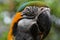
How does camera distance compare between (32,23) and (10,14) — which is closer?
(32,23)

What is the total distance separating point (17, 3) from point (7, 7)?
0.43 metres

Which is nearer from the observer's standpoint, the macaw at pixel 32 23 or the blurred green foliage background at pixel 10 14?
the macaw at pixel 32 23

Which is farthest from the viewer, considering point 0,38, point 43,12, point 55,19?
point 0,38

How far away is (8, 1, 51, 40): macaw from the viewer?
277 cm

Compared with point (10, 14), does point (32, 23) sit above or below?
below

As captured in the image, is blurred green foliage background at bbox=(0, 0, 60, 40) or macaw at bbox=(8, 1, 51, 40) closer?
macaw at bbox=(8, 1, 51, 40)

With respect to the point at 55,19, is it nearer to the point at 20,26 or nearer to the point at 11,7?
the point at 11,7

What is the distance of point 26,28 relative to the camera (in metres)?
2.84

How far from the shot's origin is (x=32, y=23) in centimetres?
281

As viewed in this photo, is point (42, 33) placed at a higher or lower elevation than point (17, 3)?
lower

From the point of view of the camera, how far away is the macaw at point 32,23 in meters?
2.77

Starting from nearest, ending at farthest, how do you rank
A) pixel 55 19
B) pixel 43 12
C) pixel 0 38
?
pixel 43 12
pixel 55 19
pixel 0 38

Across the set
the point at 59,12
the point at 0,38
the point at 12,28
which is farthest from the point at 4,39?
the point at 12,28

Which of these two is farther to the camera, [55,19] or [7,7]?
[7,7]
